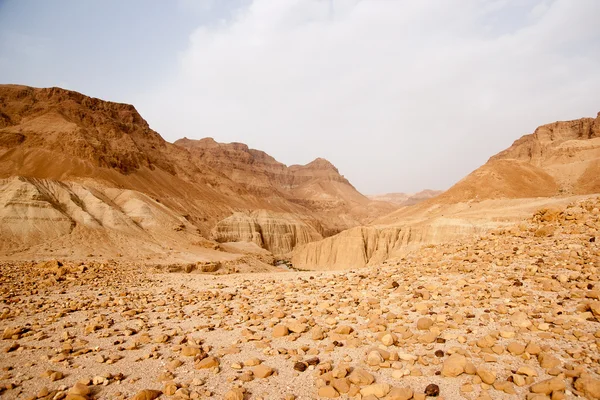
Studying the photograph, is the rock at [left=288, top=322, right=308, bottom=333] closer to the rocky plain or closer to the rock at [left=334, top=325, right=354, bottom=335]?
the rocky plain

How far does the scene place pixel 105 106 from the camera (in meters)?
88.1

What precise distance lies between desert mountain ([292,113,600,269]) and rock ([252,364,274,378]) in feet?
96.9

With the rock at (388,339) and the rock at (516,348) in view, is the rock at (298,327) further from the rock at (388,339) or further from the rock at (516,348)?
the rock at (516,348)

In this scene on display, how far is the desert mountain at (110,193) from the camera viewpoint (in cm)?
3133

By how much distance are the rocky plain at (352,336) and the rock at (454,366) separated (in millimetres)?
14

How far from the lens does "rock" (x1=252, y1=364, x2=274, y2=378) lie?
14.4 feet

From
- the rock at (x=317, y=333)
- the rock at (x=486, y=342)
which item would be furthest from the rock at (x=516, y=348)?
the rock at (x=317, y=333)

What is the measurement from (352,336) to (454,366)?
5.70ft

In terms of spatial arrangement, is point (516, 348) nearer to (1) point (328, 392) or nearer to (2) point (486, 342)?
(2) point (486, 342)

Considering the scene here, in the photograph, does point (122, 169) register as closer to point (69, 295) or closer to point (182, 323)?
point (69, 295)

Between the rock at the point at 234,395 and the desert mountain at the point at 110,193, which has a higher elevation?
the desert mountain at the point at 110,193

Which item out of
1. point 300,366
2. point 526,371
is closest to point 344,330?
point 300,366

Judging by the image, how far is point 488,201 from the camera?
4128cm

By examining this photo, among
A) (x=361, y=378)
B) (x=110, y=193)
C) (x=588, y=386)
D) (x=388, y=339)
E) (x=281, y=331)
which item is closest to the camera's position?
(x=588, y=386)
